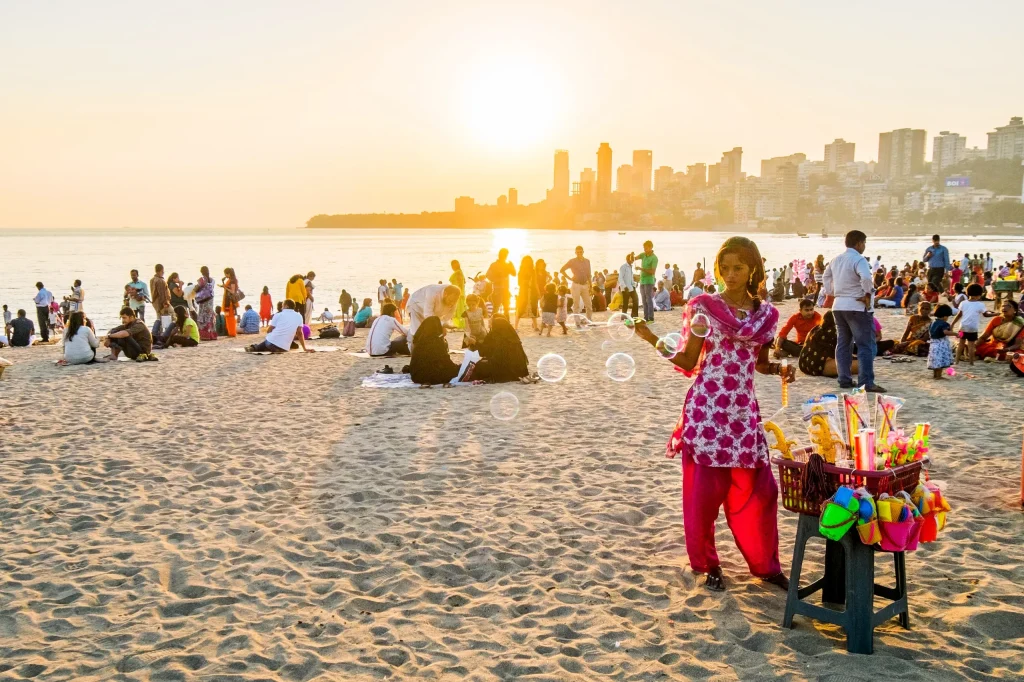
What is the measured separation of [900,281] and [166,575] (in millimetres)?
23020

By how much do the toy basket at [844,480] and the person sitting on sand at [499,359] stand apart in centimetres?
717

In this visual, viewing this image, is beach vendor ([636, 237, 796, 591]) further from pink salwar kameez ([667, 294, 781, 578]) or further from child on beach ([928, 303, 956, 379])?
child on beach ([928, 303, 956, 379])

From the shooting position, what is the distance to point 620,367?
11719 mm

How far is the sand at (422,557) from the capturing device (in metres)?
3.39

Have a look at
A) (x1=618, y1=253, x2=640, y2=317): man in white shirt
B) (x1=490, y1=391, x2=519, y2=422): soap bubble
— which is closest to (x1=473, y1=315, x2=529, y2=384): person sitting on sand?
(x1=490, y1=391, x2=519, y2=422): soap bubble

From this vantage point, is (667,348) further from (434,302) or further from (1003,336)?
(1003,336)

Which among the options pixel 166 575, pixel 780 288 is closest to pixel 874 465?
pixel 166 575

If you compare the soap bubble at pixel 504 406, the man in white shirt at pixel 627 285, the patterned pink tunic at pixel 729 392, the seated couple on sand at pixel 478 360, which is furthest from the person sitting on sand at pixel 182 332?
the patterned pink tunic at pixel 729 392

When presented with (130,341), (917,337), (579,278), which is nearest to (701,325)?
(917,337)

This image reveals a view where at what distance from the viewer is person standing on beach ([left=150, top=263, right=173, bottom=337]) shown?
1581 cm

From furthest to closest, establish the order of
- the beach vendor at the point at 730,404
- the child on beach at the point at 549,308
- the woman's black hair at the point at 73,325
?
the child on beach at the point at 549,308, the woman's black hair at the point at 73,325, the beach vendor at the point at 730,404

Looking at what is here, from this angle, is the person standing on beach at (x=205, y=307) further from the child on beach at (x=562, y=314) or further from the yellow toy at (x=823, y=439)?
the yellow toy at (x=823, y=439)

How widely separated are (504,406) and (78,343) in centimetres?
808

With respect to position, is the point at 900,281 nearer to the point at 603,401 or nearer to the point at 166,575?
the point at 603,401
